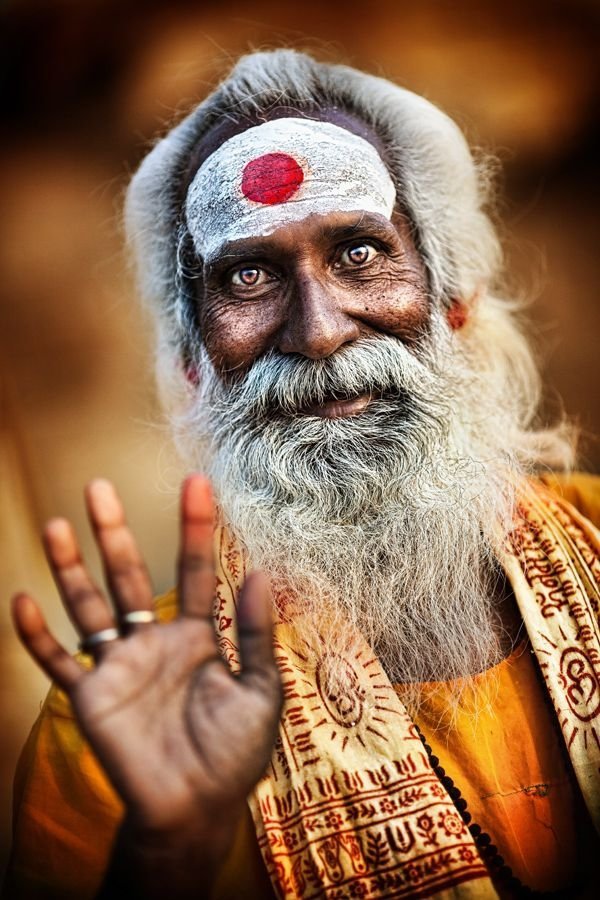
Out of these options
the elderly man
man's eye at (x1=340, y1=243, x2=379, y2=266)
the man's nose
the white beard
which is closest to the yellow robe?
the elderly man

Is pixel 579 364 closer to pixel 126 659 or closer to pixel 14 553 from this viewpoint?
pixel 14 553

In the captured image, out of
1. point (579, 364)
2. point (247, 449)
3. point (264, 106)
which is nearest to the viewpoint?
point (247, 449)

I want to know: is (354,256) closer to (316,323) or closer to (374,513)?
(316,323)

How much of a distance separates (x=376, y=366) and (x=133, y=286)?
1.14 metres

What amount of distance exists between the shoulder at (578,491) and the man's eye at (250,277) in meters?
1.00

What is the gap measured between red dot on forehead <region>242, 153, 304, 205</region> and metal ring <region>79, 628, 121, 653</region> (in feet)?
3.48

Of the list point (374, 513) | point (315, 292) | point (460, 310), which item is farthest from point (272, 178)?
point (374, 513)

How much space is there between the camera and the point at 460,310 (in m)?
2.02

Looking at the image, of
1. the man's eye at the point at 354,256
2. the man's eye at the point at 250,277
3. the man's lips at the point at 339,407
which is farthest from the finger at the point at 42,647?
the man's eye at the point at 354,256

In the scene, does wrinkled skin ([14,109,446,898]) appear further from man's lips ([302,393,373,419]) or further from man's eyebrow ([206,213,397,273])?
man's eyebrow ([206,213,397,273])

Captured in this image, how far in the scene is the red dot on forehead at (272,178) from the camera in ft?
5.59

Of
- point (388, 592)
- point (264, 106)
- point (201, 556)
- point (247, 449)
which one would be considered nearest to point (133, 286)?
point (264, 106)

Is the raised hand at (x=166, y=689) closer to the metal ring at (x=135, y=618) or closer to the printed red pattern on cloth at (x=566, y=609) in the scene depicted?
the metal ring at (x=135, y=618)

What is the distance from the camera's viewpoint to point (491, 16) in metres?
2.89
